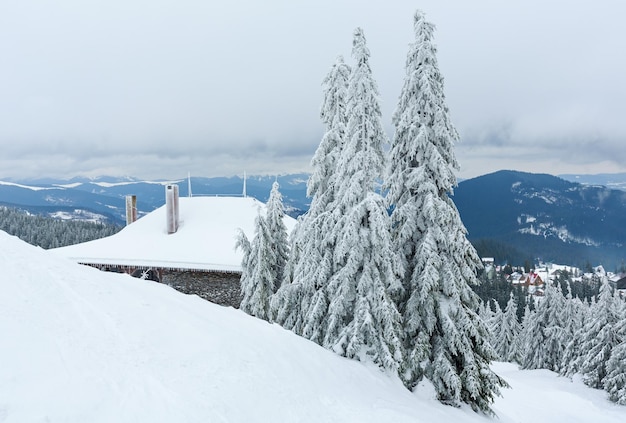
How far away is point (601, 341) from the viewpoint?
1145 inches

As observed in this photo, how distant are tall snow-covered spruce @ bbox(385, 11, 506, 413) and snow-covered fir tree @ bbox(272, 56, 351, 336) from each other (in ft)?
8.08

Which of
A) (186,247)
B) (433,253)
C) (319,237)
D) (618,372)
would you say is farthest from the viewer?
(618,372)

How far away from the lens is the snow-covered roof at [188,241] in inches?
881

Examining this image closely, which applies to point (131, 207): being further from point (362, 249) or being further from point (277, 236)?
point (362, 249)

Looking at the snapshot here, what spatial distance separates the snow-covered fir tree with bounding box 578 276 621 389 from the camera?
2858 cm

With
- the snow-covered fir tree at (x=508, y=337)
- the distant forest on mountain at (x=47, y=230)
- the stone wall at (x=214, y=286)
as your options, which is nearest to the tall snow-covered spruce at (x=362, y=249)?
the stone wall at (x=214, y=286)

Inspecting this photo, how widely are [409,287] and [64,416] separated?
1038cm

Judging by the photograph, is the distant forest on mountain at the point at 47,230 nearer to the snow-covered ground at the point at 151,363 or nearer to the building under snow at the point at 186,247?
the building under snow at the point at 186,247

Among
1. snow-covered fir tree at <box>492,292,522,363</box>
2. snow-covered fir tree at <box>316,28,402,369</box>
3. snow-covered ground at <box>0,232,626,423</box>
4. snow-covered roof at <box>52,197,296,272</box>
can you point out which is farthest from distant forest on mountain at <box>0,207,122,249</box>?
snow-covered fir tree at <box>316,28,402,369</box>

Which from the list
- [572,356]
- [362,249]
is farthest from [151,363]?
[572,356]

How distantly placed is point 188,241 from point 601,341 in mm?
31796

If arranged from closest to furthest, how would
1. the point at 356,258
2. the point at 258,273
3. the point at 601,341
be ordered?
the point at 356,258
the point at 258,273
the point at 601,341

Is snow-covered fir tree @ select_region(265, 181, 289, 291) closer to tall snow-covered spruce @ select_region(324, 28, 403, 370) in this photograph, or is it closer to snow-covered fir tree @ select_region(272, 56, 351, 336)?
snow-covered fir tree @ select_region(272, 56, 351, 336)

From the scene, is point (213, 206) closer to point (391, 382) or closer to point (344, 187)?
point (344, 187)
